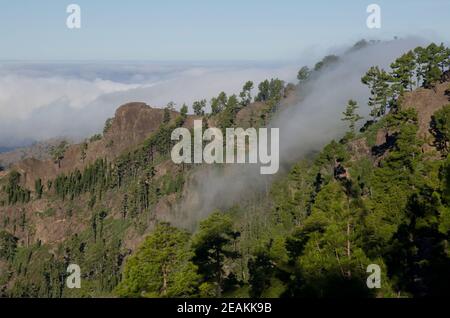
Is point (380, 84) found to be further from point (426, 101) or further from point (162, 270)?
point (162, 270)

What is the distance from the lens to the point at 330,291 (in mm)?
41750

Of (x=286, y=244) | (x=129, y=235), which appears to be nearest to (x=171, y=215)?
(x=129, y=235)

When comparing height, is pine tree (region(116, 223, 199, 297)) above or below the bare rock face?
below

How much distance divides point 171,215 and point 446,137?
10970 cm

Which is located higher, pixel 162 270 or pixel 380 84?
pixel 380 84
